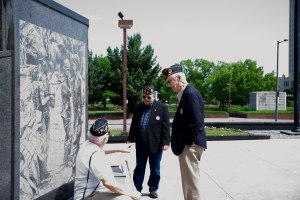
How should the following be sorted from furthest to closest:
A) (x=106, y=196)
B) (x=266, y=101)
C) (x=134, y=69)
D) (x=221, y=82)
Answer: (x=221, y=82) < (x=266, y=101) < (x=134, y=69) < (x=106, y=196)

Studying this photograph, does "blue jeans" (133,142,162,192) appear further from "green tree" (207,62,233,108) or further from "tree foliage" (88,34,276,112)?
"green tree" (207,62,233,108)

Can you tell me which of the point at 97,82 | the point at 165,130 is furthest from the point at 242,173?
the point at 97,82

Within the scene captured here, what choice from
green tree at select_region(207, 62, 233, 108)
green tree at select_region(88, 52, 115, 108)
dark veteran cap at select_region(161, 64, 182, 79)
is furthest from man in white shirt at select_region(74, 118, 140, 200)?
green tree at select_region(207, 62, 233, 108)

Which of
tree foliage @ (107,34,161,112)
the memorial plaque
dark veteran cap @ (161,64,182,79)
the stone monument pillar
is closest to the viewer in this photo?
the stone monument pillar

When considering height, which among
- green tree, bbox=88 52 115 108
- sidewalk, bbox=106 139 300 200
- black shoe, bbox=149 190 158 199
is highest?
green tree, bbox=88 52 115 108

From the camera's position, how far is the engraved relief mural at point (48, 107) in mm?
3899

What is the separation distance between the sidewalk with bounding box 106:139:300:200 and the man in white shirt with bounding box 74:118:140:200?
988mm

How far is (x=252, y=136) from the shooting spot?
13289 millimetres

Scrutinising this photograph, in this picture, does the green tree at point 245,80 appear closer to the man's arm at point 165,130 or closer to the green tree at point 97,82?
the green tree at point 97,82

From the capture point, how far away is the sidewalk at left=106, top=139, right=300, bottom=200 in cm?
580

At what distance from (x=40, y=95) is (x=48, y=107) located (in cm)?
26

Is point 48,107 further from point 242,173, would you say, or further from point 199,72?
point 199,72

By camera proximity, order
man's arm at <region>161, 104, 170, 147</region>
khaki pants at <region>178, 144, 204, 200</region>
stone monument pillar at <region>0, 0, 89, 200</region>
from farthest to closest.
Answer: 1. man's arm at <region>161, 104, 170, 147</region>
2. khaki pants at <region>178, 144, 204, 200</region>
3. stone monument pillar at <region>0, 0, 89, 200</region>

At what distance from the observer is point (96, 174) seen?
312cm
